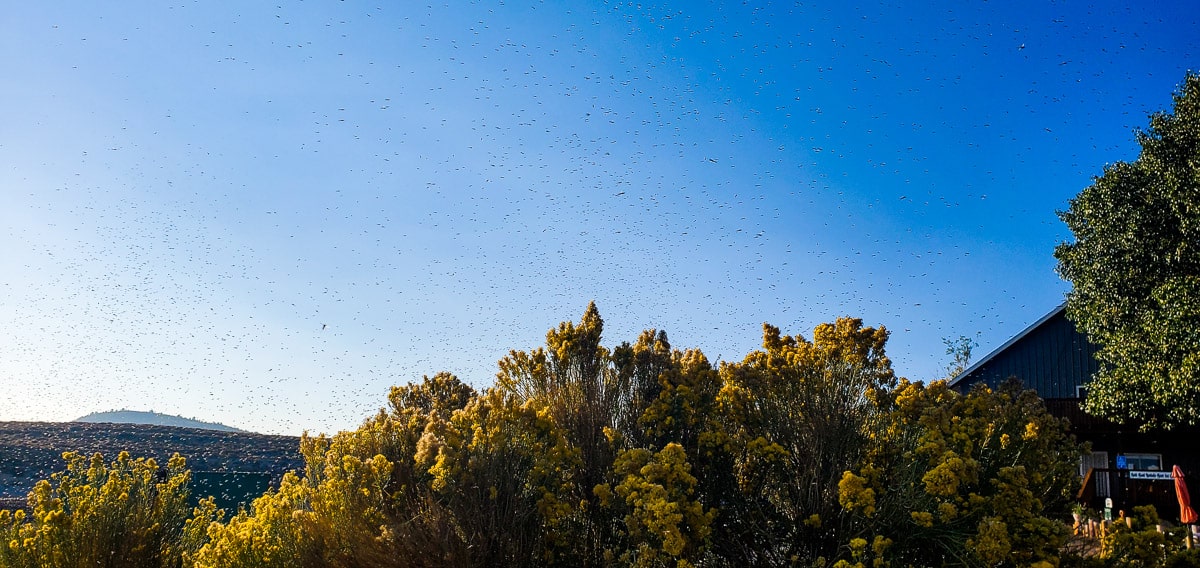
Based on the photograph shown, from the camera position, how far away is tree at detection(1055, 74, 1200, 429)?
14789 mm

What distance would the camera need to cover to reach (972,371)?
24.3 metres

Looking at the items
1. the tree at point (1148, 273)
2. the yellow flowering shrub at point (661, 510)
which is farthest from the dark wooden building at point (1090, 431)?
the yellow flowering shrub at point (661, 510)

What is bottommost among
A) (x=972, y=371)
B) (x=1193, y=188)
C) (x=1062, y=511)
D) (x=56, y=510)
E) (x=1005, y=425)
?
(x=56, y=510)

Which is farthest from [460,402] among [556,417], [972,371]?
[972,371]

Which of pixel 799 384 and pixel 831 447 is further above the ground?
pixel 799 384

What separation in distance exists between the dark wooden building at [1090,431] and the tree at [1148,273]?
1.34 m

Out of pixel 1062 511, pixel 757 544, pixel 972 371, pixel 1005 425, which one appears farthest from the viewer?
pixel 972 371

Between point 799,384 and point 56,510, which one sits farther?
point 799,384

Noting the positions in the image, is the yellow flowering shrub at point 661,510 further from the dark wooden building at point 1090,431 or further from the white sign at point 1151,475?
the white sign at point 1151,475

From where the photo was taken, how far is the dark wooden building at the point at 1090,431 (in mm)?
17328

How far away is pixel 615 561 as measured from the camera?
22.3 ft

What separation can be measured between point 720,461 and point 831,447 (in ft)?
3.12

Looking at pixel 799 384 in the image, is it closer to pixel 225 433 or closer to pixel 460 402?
pixel 460 402

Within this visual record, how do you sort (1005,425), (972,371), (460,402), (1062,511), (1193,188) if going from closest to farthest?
(1005,425) → (1062,511) → (460,402) → (1193,188) → (972,371)
